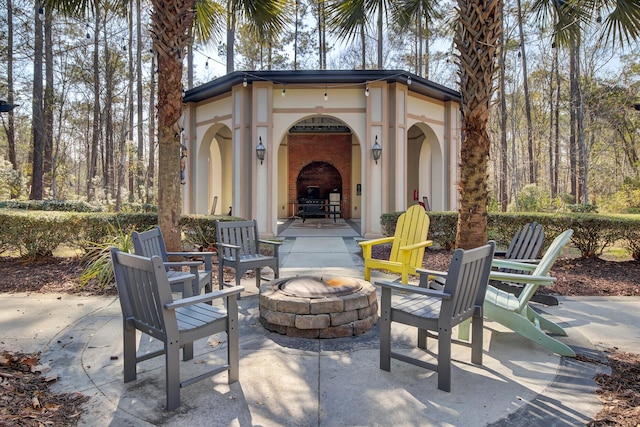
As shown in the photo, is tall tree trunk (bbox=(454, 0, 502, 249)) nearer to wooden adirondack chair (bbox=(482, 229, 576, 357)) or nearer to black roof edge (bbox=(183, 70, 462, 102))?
wooden adirondack chair (bbox=(482, 229, 576, 357))

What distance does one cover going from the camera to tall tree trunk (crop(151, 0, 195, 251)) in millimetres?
5156

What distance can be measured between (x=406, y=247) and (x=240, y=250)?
2.05 meters

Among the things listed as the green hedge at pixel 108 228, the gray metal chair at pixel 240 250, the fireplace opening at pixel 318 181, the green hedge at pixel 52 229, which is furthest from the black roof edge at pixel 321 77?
the fireplace opening at pixel 318 181

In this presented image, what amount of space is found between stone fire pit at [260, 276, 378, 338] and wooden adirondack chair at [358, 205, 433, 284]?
1.16 metres

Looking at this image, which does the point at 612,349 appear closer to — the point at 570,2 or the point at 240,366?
the point at 240,366

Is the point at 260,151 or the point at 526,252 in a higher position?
the point at 260,151

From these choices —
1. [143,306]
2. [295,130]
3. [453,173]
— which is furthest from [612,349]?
[295,130]

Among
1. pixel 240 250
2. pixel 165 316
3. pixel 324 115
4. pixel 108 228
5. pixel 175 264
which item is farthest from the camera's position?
pixel 324 115

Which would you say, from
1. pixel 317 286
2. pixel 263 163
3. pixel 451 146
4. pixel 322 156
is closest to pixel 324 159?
pixel 322 156

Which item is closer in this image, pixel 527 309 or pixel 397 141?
pixel 527 309

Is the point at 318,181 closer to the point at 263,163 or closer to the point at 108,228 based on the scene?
the point at 263,163

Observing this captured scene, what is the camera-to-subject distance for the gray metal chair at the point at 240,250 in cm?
467

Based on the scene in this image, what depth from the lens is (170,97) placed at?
5258 millimetres

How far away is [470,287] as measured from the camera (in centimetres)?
270
